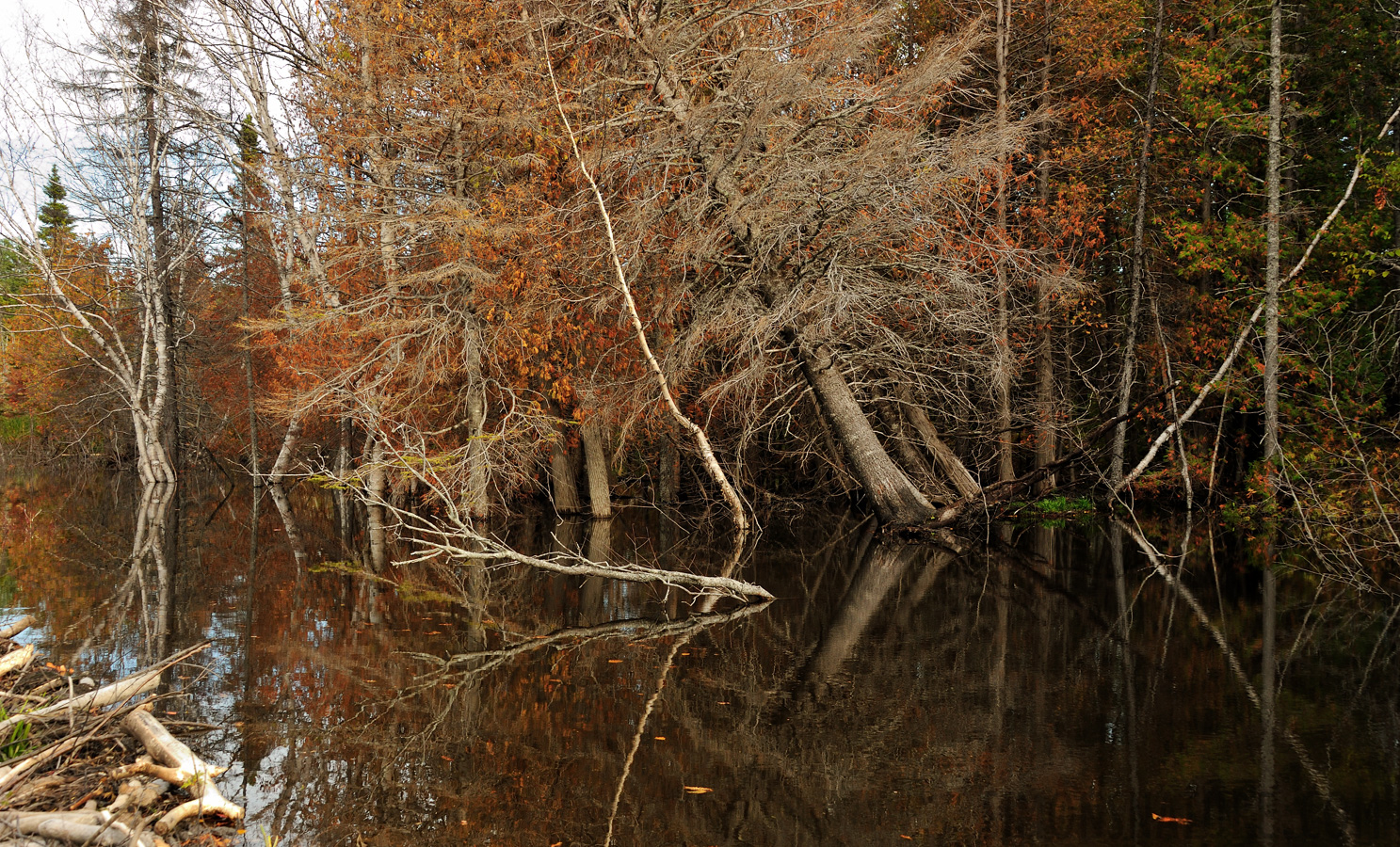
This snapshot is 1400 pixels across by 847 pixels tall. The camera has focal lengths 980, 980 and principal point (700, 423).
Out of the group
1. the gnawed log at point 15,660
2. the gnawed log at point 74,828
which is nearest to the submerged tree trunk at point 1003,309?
the gnawed log at point 15,660

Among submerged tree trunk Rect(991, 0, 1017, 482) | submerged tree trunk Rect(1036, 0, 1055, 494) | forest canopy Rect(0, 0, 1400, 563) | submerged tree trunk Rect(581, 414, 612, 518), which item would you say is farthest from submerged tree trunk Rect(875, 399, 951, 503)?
submerged tree trunk Rect(581, 414, 612, 518)

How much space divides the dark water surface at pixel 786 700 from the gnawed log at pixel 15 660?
831mm

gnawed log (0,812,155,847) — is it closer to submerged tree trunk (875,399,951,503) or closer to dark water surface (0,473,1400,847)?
dark water surface (0,473,1400,847)

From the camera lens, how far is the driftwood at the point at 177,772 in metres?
4.35

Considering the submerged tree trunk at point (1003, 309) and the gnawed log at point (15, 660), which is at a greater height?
the submerged tree trunk at point (1003, 309)

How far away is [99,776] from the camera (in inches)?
181

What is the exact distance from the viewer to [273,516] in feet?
69.7

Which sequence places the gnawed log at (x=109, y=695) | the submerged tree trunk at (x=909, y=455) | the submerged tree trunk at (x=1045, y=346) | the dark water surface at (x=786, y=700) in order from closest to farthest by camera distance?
the dark water surface at (x=786, y=700), the gnawed log at (x=109, y=695), the submerged tree trunk at (x=909, y=455), the submerged tree trunk at (x=1045, y=346)

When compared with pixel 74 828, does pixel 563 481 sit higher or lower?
higher

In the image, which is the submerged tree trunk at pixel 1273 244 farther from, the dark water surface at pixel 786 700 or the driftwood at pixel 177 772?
the driftwood at pixel 177 772

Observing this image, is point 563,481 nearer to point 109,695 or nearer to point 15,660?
point 15,660

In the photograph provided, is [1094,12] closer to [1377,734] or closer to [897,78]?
[897,78]

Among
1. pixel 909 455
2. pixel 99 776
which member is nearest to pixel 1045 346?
pixel 909 455

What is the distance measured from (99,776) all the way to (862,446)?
12672mm
